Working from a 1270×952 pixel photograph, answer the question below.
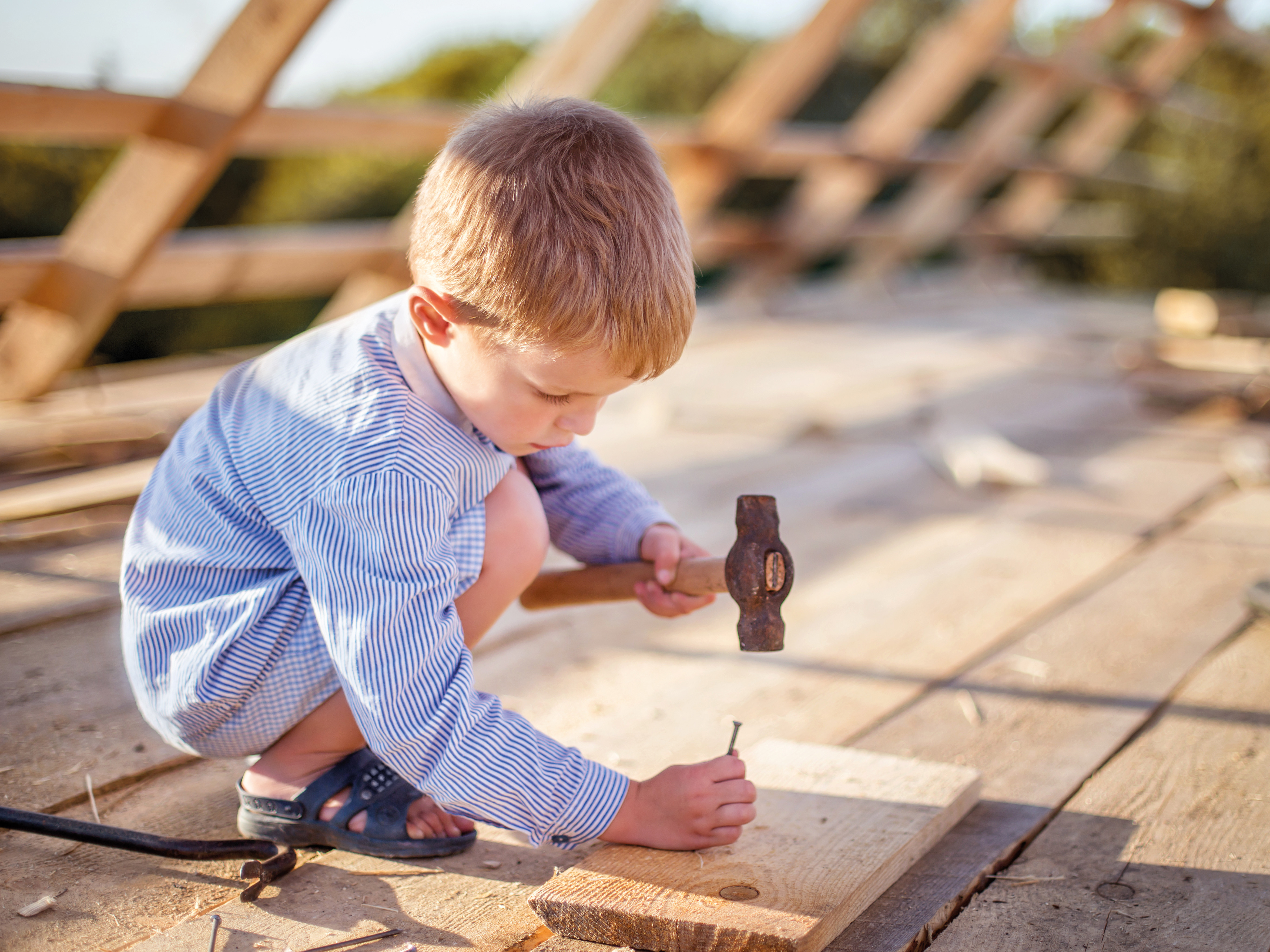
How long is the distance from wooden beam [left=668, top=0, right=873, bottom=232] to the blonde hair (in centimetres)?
358

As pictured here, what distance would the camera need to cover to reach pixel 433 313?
1.13 metres

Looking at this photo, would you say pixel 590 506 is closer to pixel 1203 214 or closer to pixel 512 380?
pixel 512 380

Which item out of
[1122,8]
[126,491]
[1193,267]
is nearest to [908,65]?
[1122,8]

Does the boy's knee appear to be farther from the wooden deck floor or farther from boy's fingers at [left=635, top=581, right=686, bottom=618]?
the wooden deck floor

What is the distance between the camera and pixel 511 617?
1885 mm

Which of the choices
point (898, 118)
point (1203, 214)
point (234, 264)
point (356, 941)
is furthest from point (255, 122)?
point (1203, 214)

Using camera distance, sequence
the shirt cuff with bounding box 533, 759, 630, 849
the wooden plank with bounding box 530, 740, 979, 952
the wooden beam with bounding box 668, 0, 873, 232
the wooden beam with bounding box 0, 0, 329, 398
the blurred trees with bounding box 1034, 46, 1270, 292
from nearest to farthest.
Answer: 1. the wooden plank with bounding box 530, 740, 979, 952
2. the shirt cuff with bounding box 533, 759, 630, 849
3. the wooden beam with bounding box 0, 0, 329, 398
4. the wooden beam with bounding box 668, 0, 873, 232
5. the blurred trees with bounding box 1034, 46, 1270, 292

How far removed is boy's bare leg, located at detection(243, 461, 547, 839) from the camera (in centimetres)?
121

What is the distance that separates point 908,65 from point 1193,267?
4358 millimetres

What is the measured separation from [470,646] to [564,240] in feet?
1.74

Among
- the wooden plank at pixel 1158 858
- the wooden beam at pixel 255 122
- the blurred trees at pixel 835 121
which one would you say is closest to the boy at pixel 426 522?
the wooden plank at pixel 1158 858

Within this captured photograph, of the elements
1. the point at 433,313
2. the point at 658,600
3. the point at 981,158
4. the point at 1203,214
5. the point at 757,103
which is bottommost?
the point at 658,600

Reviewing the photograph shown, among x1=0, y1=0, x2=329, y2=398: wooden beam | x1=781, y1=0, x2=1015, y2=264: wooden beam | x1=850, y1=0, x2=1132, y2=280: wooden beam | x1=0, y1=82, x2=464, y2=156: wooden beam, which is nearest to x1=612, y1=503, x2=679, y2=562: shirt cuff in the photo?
x1=0, y1=82, x2=464, y2=156: wooden beam

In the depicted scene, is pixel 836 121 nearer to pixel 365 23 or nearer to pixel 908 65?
pixel 908 65
